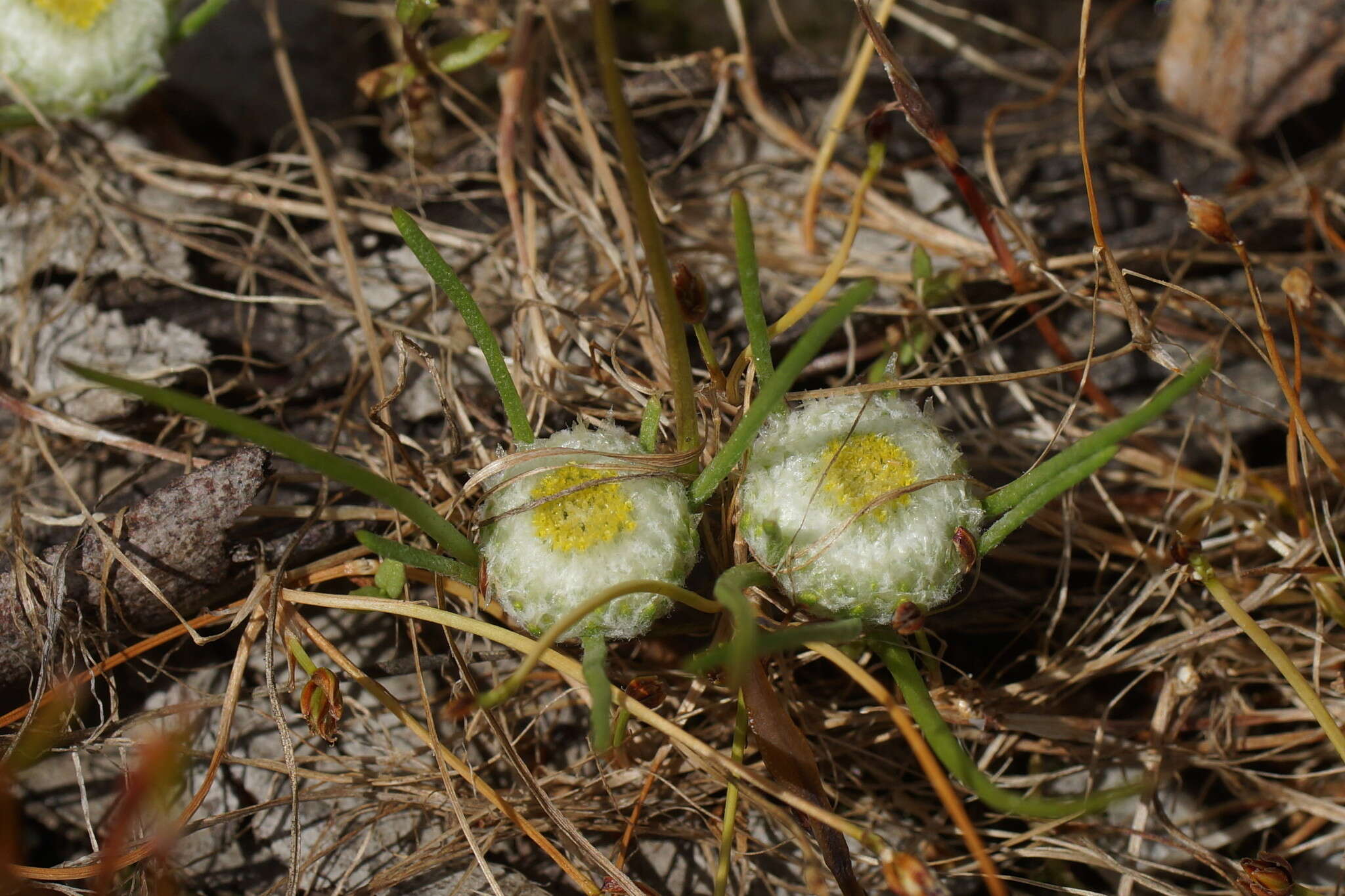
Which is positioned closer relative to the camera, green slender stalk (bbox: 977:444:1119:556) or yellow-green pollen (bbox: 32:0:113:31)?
green slender stalk (bbox: 977:444:1119:556)

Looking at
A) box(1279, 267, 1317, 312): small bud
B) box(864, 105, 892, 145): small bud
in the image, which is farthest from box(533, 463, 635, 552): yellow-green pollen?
box(1279, 267, 1317, 312): small bud

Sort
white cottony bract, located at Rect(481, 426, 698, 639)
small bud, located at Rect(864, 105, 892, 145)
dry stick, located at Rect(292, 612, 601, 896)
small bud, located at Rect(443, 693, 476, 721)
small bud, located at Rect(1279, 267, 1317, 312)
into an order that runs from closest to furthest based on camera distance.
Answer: small bud, located at Rect(443, 693, 476, 721), white cottony bract, located at Rect(481, 426, 698, 639), dry stick, located at Rect(292, 612, 601, 896), small bud, located at Rect(1279, 267, 1317, 312), small bud, located at Rect(864, 105, 892, 145)

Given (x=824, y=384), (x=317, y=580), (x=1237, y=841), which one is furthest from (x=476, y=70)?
(x=1237, y=841)

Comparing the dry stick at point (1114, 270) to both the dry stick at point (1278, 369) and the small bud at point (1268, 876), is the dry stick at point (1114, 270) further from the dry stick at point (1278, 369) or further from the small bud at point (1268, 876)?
the small bud at point (1268, 876)

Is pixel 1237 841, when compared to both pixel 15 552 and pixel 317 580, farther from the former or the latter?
pixel 15 552

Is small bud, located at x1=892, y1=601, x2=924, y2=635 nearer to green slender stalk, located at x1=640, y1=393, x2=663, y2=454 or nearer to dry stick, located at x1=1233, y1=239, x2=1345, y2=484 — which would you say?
green slender stalk, located at x1=640, y1=393, x2=663, y2=454

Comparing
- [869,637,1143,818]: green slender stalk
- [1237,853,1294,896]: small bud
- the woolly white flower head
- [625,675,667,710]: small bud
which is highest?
the woolly white flower head

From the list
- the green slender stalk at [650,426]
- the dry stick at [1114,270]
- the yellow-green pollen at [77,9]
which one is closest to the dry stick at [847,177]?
the dry stick at [1114,270]
